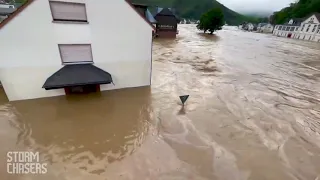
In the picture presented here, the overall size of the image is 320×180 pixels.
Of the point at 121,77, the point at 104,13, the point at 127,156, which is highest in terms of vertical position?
the point at 104,13

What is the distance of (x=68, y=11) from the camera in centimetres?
840

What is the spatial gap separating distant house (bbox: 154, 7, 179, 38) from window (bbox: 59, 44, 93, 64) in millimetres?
30629

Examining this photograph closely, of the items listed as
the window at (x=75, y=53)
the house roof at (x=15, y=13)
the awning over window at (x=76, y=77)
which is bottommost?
the awning over window at (x=76, y=77)

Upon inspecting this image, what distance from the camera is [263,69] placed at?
61.2 feet

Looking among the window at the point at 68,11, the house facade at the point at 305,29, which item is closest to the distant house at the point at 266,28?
the house facade at the point at 305,29

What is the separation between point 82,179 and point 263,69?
1979 cm

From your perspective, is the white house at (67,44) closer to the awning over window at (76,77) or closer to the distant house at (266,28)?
the awning over window at (76,77)

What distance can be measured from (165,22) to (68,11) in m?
32.0

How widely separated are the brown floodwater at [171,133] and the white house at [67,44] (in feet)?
4.96

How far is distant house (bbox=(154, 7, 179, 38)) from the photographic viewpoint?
37.4 m

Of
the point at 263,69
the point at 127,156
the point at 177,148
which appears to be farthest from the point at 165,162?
the point at 263,69

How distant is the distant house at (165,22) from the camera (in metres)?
37.4

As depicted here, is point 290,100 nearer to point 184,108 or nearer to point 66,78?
point 184,108

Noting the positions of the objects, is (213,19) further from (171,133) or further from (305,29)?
(171,133)
